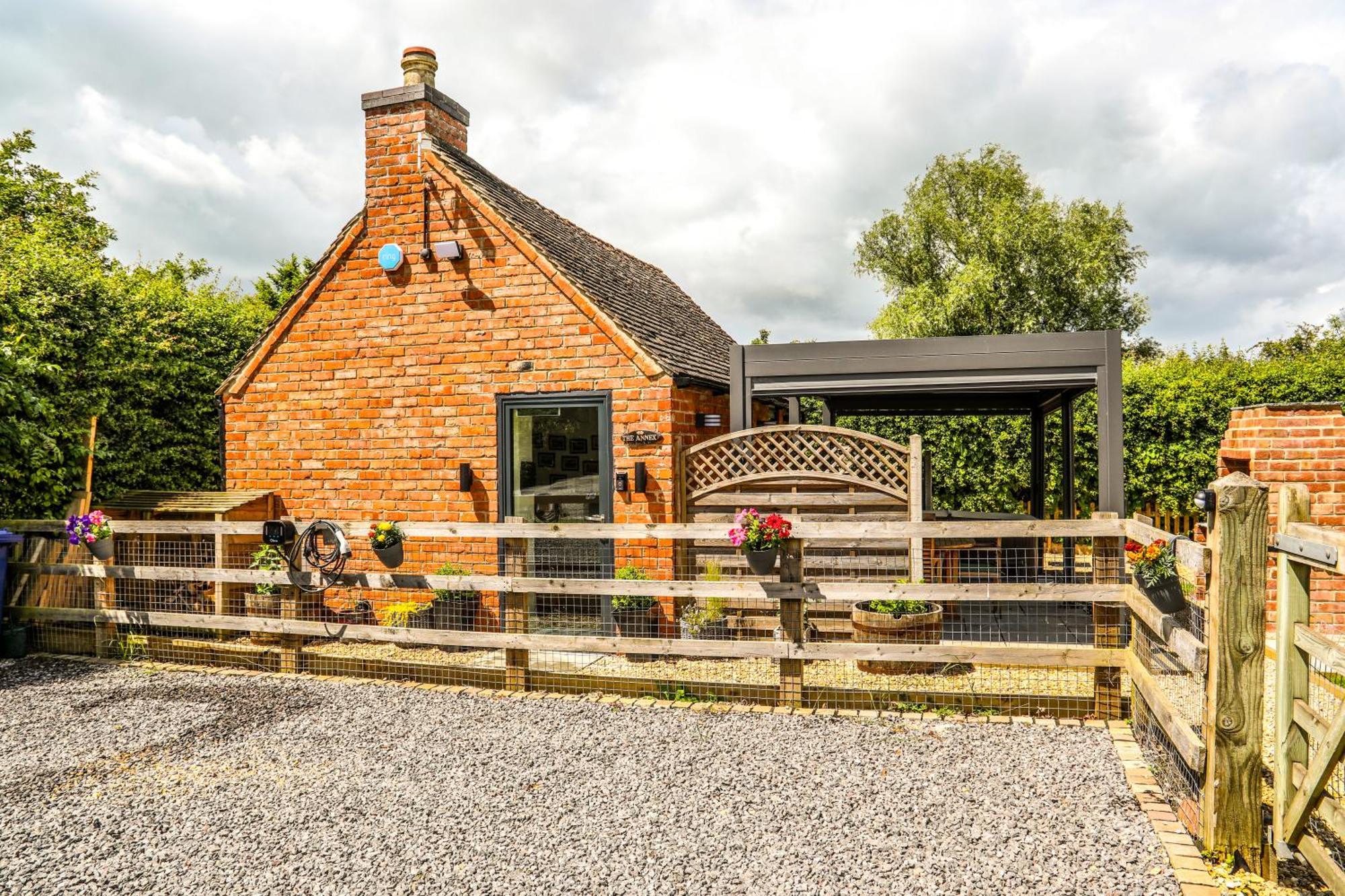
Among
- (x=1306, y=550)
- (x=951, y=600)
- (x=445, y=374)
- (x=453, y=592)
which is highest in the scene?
(x=445, y=374)

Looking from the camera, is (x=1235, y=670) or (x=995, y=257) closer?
(x=1235, y=670)

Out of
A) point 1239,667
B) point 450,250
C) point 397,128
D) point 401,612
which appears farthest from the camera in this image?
point 397,128

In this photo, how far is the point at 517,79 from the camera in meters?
7.92

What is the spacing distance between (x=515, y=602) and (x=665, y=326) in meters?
4.94

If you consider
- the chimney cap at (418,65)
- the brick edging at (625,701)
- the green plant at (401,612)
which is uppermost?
the chimney cap at (418,65)

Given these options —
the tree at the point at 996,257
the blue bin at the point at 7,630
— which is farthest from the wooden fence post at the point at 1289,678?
the tree at the point at 996,257

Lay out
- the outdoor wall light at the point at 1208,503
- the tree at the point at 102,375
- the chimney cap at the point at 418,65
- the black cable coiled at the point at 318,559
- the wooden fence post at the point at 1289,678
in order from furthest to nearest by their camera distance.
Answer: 1. the chimney cap at the point at 418,65
2. the tree at the point at 102,375
3. the black cable coiled at the point at 318,559
4. the outdoor wall light at the point at 1208,503
5. the wooden fence post at the point at 1289,678

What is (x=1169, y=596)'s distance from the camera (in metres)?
3.86

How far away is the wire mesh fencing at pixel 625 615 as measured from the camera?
16.5 ft

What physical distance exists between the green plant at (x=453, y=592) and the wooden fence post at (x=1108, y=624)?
204 inches

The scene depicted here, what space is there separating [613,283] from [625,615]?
15.0ft

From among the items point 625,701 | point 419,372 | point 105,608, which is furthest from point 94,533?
point 625,701

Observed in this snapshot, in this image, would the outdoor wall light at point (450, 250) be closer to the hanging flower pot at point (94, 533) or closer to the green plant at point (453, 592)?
the green plant at point (453, 592)

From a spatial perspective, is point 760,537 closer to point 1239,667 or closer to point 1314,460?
point 1239,667
